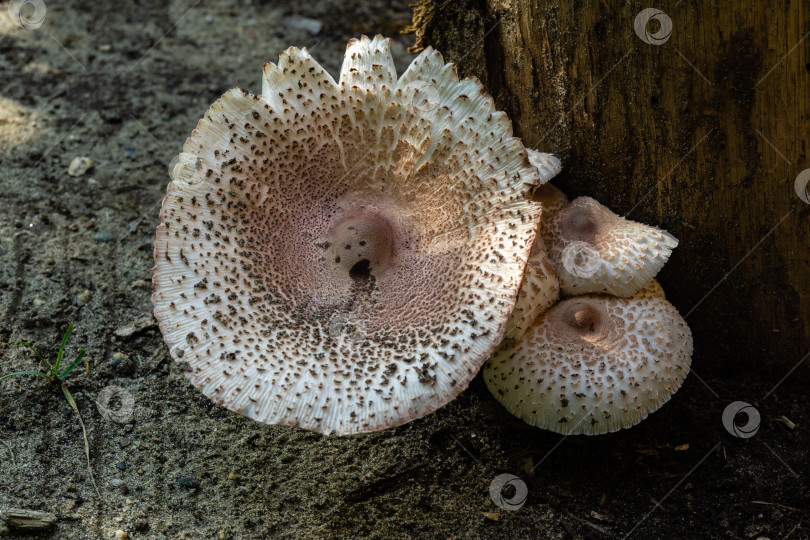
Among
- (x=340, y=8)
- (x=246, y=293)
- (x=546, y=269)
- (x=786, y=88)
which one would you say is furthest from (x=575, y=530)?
(x=340, y=8)

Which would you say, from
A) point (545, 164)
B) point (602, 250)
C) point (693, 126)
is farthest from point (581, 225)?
point (693, 126)

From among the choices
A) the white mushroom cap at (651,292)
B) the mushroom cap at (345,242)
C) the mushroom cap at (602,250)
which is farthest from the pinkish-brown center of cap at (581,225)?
the mushroom cap at (345,242)

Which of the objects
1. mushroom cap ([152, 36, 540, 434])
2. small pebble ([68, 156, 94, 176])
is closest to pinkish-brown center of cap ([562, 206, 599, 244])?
mushroom cap ([152, 36, 540, 434])

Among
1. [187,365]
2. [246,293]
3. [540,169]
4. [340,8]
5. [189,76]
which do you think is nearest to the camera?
[187,365]

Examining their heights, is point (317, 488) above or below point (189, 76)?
below

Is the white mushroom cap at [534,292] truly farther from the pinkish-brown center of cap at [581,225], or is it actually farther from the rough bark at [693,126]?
the rough bark at [693,126]

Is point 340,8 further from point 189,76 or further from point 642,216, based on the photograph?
point 642,216
